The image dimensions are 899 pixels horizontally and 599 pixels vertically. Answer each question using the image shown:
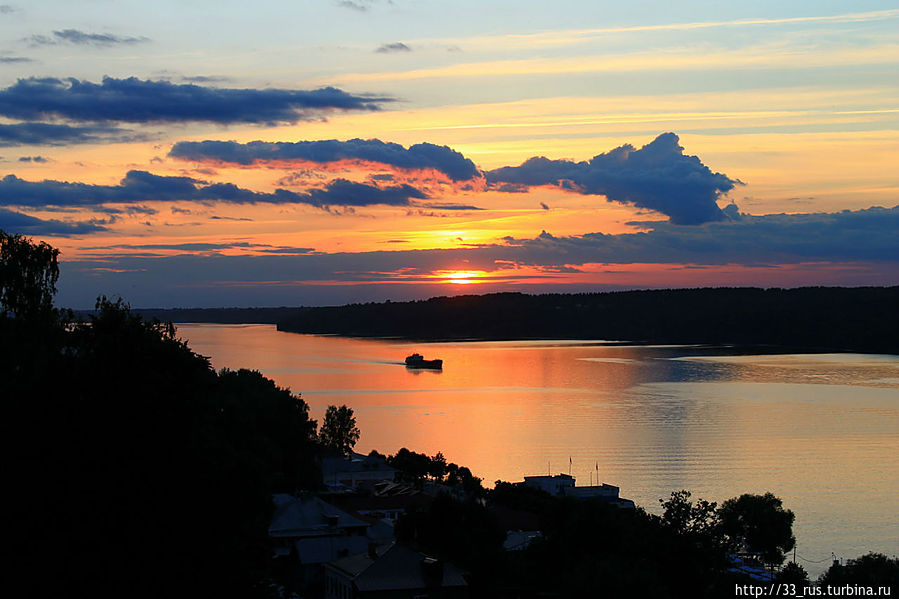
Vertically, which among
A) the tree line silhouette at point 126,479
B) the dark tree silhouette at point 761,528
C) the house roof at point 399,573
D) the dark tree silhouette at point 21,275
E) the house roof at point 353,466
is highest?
the dark tree silhouette at point 21,275

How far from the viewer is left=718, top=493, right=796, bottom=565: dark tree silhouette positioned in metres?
23.7

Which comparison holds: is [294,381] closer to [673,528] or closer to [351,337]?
[673,528]

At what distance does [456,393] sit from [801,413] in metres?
26.5

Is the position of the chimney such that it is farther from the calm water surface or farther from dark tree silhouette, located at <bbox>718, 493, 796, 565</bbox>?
the calm water surface

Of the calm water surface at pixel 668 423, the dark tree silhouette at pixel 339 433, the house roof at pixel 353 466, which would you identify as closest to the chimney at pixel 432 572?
the calm water surface at pixel 668 423

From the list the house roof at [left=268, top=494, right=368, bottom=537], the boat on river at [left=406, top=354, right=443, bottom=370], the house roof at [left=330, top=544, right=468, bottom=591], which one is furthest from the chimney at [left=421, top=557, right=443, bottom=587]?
the boat on river at [left=406, top=354, right=443, bottom=370]

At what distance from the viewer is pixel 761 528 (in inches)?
939

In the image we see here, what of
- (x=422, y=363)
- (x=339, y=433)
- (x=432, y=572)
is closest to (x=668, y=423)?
(x=339, y=433)

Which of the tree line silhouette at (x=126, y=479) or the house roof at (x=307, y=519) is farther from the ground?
the tree line silhouette at (x=126, y=479)

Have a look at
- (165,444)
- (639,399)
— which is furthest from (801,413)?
(165,444)

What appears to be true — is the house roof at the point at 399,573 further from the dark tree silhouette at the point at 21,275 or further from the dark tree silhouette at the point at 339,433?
the dark tree silhouette at the point at 339,433

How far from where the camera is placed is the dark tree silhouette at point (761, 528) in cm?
2369

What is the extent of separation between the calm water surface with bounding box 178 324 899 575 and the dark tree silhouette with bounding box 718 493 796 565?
100 cm

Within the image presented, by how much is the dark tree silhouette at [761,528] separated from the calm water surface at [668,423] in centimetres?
100
